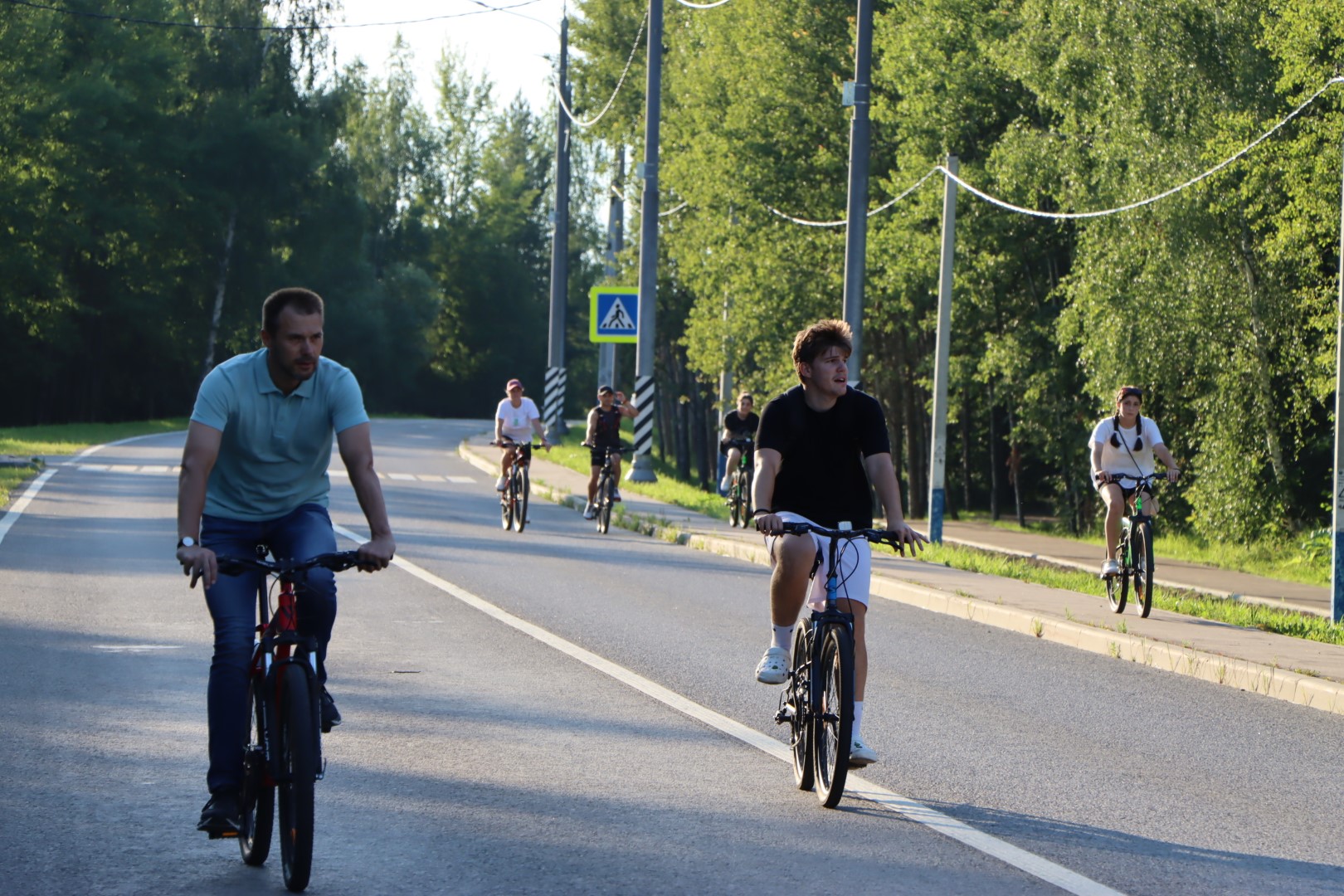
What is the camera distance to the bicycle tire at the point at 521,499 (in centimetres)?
2139

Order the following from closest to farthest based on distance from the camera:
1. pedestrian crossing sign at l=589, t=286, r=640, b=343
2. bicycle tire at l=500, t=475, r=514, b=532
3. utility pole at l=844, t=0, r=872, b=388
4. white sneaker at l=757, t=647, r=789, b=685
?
1. white sneaker at l=757, t=647, r=789, b=685
2. utility pole at l=844, t=0, r=872, b=388
3. bicycle tire at l=500, t=475, r=514, b=532
4. pedestrian crossing sign at l=589, t=286, r=640, b=343

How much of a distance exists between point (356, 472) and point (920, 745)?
11.8 feet

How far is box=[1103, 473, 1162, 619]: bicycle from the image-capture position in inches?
550

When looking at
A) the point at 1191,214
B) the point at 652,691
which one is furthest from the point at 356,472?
the point at 1191,214

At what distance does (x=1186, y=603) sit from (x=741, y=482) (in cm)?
940

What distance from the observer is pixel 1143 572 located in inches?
551

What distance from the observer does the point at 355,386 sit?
5.87 metres

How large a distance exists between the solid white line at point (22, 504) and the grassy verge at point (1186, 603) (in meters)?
9.99

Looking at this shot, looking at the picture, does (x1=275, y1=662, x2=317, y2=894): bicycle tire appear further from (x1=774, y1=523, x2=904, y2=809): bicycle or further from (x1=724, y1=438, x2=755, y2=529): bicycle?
(x1=724, y1=438, x2=755, y2=529): bicycle

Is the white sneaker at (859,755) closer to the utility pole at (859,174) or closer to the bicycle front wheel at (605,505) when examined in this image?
the utility pole at (859,174)

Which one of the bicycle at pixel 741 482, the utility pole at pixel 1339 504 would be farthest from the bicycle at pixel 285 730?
the bicycle at pixel 741 482

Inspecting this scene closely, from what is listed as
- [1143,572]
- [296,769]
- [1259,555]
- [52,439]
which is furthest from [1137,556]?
[52,439]

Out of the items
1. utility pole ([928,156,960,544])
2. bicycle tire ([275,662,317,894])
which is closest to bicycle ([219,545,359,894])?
bicycle tire ([275,662,317,894])

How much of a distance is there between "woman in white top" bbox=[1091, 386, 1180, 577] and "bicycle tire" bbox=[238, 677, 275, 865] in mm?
10172
